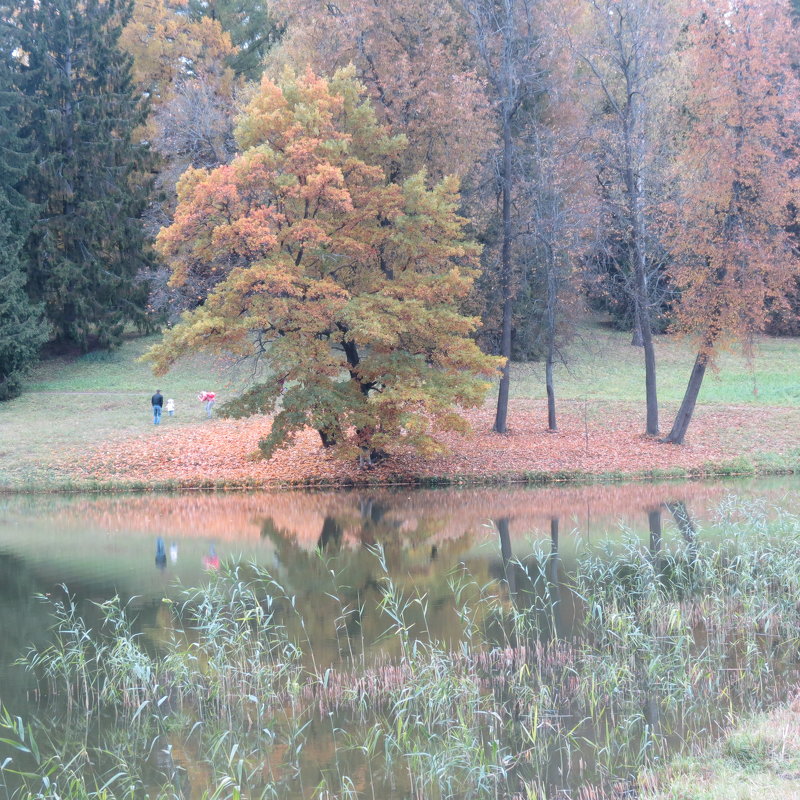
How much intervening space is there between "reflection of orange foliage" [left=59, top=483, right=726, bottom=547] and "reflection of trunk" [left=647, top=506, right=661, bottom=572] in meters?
0.24

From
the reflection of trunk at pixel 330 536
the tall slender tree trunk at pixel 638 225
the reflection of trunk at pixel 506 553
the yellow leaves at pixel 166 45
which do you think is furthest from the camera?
the yellow leaves at pixel 166 45

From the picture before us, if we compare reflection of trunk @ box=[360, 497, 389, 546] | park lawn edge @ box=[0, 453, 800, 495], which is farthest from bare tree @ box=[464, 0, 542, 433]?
reflection of trunk @ box=[360, 497, 389, 546]

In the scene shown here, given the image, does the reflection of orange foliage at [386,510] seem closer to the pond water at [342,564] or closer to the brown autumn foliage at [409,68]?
the pond water at [342,564]

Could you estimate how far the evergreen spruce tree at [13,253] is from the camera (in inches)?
1323

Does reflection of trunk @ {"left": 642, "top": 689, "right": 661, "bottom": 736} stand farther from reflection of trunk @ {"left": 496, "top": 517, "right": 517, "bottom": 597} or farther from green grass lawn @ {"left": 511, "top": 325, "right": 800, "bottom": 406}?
green grass lawn @ {"left": 511, "top": 325, "right": 800, "bottom": 406}

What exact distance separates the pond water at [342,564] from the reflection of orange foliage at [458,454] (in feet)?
4.26

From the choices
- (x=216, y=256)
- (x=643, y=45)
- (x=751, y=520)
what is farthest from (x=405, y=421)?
(x=643, y=45)

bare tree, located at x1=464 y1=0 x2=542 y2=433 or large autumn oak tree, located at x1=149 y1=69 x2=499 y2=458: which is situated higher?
bare tree, located at x1=464 y1=0 x2=542 y2=433

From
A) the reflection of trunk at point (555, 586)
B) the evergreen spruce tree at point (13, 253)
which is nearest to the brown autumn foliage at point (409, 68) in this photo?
the reflection of trunk at point (555, 586)

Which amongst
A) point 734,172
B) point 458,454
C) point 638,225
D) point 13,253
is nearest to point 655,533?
point 458,454

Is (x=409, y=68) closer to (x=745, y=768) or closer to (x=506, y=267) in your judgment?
(x=506, y=267)

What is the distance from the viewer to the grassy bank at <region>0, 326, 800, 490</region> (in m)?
23.7

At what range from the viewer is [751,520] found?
11914 millimetres

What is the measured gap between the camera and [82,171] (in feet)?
130
